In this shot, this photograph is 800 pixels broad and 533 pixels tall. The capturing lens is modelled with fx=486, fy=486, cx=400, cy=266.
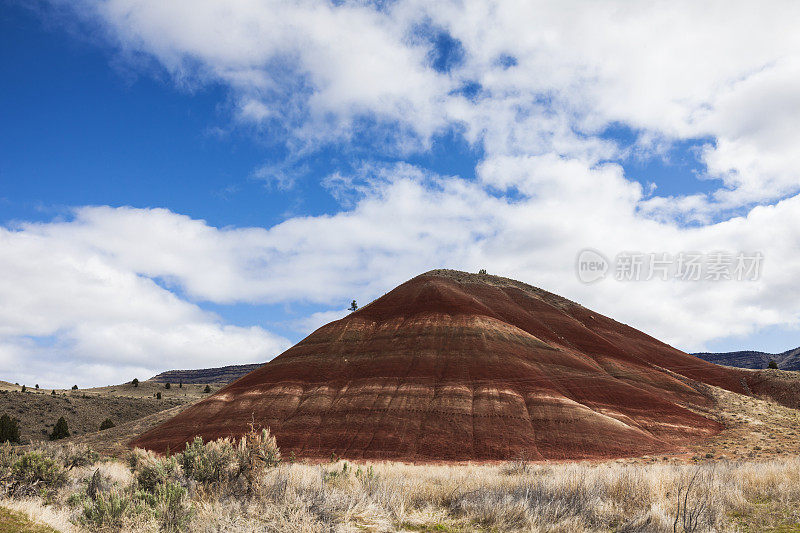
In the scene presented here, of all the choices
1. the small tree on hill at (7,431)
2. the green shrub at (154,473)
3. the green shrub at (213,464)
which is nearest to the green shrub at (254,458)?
the green shrub at (213,464)

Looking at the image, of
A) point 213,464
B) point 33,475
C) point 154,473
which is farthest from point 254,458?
point 33,475

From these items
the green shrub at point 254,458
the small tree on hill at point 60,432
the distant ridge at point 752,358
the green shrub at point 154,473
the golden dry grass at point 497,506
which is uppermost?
the distant ridge at point 752,358

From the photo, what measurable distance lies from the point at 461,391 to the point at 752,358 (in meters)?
169

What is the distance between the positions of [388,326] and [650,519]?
50423 mm

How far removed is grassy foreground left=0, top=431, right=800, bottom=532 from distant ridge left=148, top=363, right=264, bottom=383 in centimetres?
17312

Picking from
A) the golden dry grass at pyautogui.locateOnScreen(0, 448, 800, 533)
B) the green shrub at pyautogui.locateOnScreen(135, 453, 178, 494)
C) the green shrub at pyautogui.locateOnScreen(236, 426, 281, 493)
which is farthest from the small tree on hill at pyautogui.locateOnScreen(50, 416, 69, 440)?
the green shrub at pyautogui.locateOnScreen(236, 426, 281, 493)

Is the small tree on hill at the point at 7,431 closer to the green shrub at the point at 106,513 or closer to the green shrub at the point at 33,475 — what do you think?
the green shrub at the point at 33,475

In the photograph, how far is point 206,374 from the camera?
617 feet

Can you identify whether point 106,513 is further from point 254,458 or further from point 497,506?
point 497,506

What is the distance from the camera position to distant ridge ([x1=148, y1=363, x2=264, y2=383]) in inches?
7047

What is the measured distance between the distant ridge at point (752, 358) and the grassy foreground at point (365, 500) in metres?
167

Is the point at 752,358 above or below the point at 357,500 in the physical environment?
above

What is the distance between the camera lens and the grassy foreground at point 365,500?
9344 mm

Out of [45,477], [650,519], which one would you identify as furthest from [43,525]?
[650,519]
